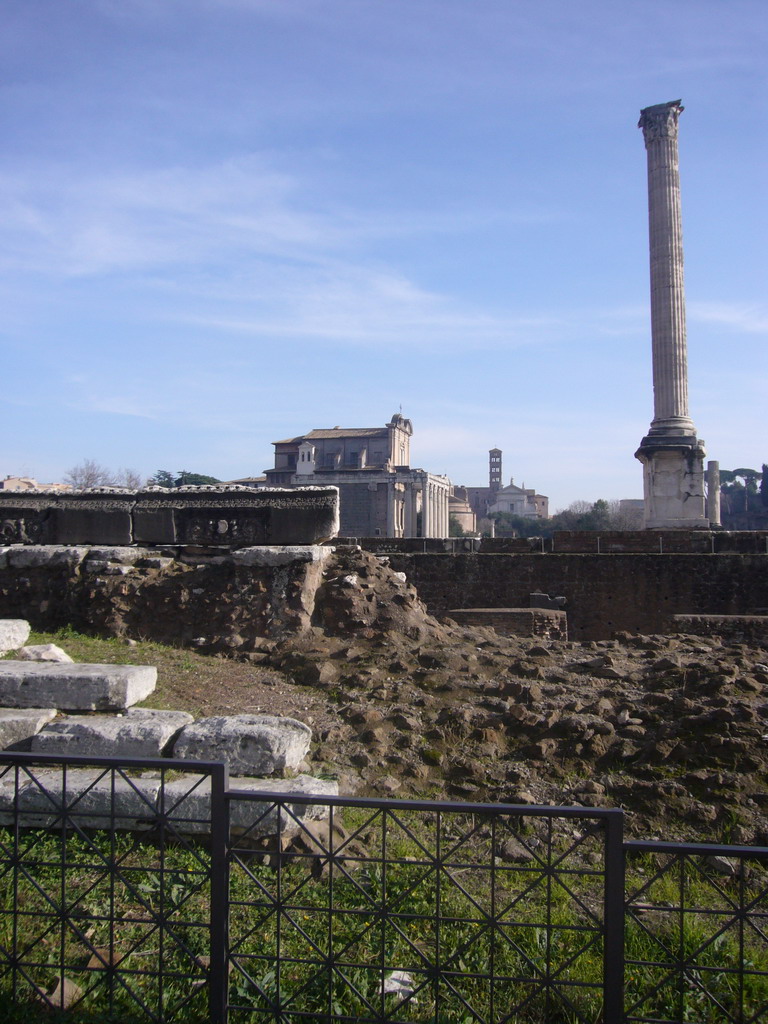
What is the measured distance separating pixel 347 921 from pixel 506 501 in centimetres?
11697

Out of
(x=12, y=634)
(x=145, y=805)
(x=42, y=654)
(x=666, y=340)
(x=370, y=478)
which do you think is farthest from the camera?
(x=370, y=478)

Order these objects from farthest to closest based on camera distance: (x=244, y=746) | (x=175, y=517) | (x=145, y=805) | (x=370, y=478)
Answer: (x=370, y=478), (x=175, y=517), (x=244, y=746), (x=145, y=805)

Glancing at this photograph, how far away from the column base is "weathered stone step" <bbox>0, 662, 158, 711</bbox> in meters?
21.0

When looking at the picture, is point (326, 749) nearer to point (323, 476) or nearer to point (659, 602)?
point (659, 602)

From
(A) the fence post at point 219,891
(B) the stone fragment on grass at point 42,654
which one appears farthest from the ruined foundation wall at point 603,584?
(A) the fence post at point 219,891

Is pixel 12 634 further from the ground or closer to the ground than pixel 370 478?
closer to the ground

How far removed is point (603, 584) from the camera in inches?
578

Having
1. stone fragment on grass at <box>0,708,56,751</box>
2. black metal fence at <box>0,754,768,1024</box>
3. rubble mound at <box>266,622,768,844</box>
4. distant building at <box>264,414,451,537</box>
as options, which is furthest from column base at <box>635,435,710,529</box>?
distant building at <box>264,414,451,537</box>

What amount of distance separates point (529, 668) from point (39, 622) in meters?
4.51

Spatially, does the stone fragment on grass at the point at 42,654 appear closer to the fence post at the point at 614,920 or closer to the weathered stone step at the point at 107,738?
the weathered stone step at the point at 107,738

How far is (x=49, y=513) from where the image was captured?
28.5 feet

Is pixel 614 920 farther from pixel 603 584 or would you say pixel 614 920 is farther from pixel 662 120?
pixel 662 120

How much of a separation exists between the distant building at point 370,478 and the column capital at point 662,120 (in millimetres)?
37963

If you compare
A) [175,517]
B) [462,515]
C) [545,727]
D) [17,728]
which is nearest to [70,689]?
[17,728]
